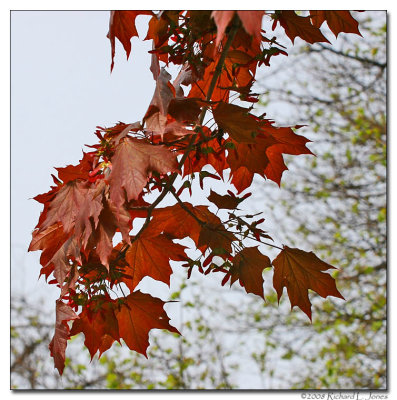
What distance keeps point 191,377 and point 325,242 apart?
1.22 metres

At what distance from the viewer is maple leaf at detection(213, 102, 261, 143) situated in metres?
0.76

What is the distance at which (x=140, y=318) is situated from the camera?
957 millimetres

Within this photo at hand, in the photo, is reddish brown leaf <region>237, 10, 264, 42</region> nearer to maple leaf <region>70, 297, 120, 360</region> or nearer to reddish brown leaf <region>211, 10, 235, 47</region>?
reddish brown leaf <region>211, 10, 235, 47</region>

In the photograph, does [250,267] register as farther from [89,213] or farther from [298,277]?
[89,213]

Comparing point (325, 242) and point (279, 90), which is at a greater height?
point (279, 90)

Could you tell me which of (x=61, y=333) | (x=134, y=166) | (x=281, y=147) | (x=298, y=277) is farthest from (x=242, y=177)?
(x=61, y=333)

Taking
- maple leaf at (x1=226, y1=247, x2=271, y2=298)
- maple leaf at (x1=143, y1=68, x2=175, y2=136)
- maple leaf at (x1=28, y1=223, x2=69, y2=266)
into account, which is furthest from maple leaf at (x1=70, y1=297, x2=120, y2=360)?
maple leaf at (x1=143, y1=68, x2=175, y2=136)

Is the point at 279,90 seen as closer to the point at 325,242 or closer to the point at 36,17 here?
the point at 325,242

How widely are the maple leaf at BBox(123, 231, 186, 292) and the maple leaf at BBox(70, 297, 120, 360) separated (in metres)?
0.08

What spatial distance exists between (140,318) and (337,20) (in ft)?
2.20

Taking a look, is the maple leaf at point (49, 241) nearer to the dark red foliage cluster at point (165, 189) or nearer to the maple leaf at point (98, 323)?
the dark red foliage cluster at point (165, 189)
